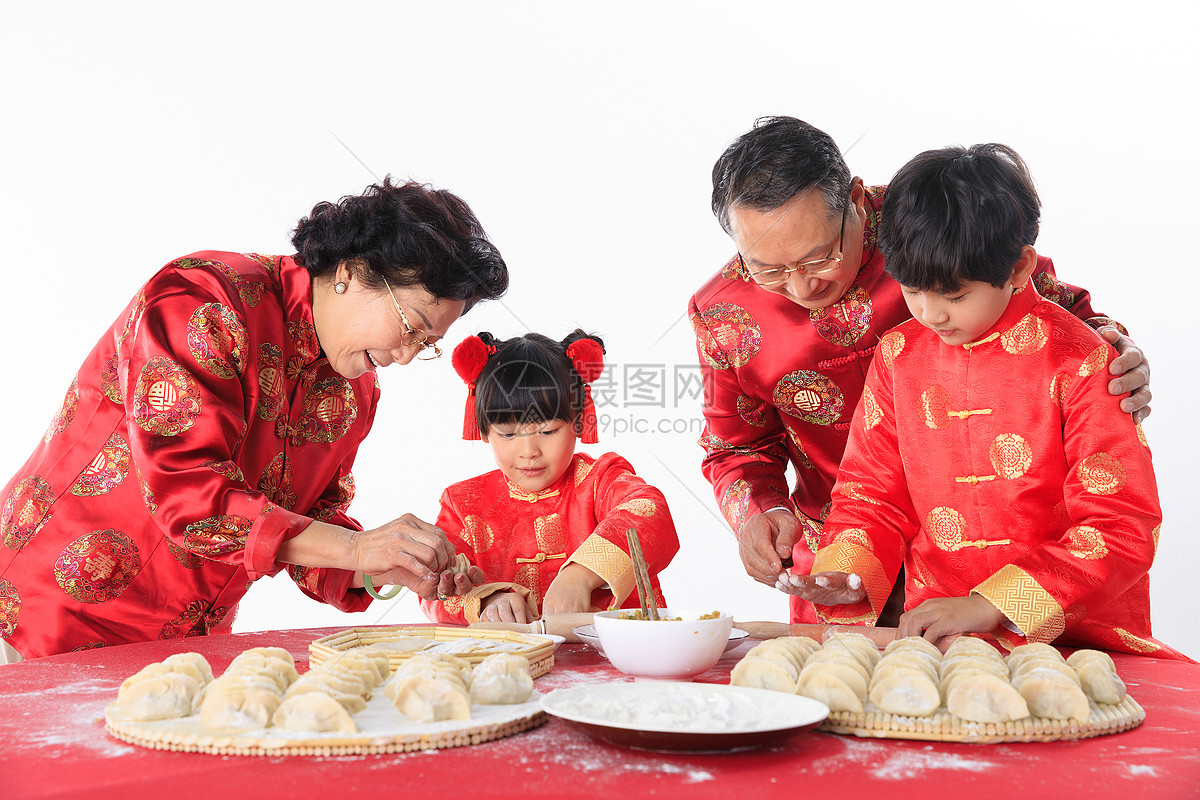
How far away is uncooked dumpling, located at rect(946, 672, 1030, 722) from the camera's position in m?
0.83

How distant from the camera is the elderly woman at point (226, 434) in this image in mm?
1446

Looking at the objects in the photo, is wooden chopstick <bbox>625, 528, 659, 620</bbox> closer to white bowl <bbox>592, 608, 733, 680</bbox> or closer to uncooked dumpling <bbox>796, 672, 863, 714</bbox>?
white bowl <bbox>592, 608, 733, 680</bbox>

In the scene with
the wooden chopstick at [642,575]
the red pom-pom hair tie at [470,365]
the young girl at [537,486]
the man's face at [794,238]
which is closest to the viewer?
the wooden chopstick at [642,575]

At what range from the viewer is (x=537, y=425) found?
6.76ft

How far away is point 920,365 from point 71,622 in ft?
4.87

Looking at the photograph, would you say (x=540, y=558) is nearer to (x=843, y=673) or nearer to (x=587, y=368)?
(x=587, y=368)

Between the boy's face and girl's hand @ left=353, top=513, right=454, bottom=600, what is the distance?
807mm

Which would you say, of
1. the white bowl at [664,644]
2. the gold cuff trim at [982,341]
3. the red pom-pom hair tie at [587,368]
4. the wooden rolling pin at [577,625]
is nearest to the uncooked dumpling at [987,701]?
the white bowl at [664,644]

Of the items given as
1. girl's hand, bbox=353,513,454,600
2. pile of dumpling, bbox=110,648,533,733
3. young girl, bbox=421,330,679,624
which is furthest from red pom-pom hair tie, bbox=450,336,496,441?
pile of dumpling, bbox=110,648,533,733

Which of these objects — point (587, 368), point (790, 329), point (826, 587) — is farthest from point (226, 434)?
point (790, 329)

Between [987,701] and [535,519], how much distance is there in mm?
1409

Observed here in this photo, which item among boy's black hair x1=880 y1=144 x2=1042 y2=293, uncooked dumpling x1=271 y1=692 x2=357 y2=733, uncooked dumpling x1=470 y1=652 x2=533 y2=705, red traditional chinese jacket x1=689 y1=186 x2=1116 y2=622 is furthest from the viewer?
red traditional chinese jacket x1=689 y1=186 x2=1116 y2=622

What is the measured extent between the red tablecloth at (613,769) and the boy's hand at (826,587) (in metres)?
0.55

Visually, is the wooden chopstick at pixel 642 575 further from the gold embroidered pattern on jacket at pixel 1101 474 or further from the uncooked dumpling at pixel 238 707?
the gold embroidered pattern on jacket at pixel 1101 474
